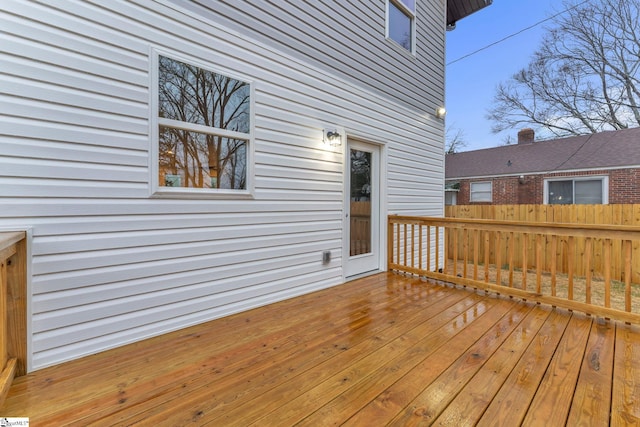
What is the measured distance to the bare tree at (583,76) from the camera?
10680 millimetres

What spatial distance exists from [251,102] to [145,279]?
1.90 m

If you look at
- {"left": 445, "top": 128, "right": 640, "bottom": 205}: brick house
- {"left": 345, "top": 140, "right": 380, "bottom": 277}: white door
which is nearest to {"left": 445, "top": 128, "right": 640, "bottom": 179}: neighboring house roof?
{"left": 445, "top": 128, "right": 640, "bottom": 205}: brick house

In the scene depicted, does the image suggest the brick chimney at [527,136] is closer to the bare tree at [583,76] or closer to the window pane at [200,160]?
the bare tree at [583,76]

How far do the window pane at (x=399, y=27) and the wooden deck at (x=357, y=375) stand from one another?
14.7 ft

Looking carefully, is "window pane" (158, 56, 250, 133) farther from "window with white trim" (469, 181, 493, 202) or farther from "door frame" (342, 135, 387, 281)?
"window with white trim" (469, 181, 493, 202)

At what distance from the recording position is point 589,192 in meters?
9.34

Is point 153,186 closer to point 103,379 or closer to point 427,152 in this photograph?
point 103,379

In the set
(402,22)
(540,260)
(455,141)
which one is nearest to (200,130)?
(540,260)

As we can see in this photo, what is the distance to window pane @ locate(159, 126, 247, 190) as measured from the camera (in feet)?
7.95

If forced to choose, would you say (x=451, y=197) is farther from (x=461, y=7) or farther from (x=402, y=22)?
(x=402, y=22)

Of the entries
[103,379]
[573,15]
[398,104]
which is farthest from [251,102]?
[573,15]

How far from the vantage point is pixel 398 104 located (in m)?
4.86

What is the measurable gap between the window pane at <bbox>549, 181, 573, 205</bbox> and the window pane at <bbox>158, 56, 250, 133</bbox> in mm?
11343

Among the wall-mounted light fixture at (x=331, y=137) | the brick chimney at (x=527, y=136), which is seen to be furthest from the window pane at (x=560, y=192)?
the wall-mounted light fixture at (x=331, y=137)
